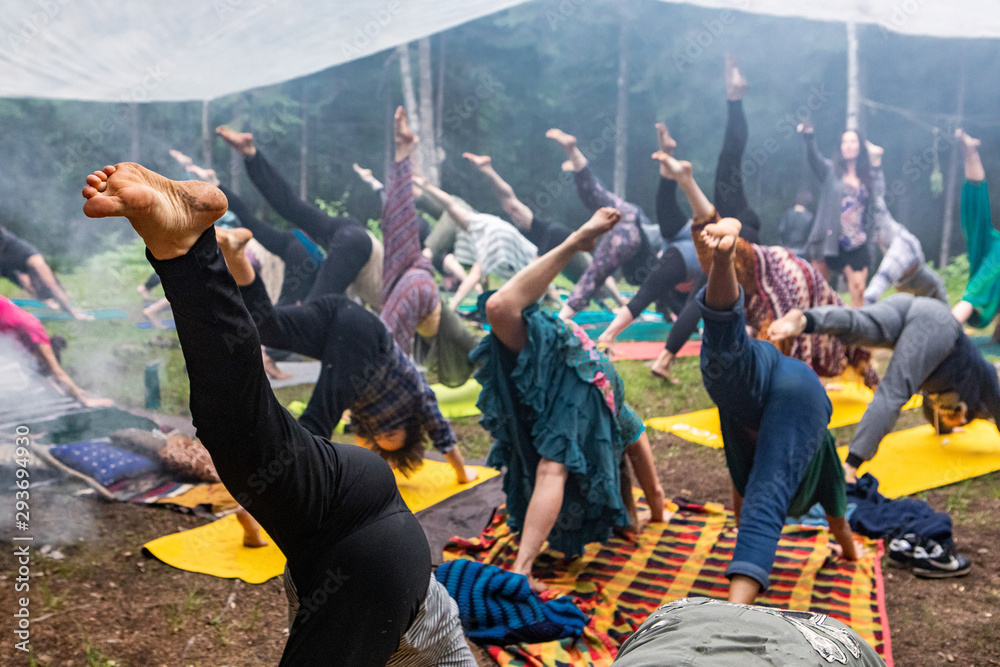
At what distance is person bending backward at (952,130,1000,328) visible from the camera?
252 inches

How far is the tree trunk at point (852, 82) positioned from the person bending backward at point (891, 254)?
289 mm

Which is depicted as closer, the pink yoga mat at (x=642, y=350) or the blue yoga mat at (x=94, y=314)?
the blue yoga mat at (x=94, y=314)

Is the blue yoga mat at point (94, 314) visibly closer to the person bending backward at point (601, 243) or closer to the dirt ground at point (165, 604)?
the dirt ground at point (165, 604)

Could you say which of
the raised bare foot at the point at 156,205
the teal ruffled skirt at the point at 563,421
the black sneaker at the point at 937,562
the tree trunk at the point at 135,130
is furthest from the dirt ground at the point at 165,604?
the tree trunk at the point at 135,130

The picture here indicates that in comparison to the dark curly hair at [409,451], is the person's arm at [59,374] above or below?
above

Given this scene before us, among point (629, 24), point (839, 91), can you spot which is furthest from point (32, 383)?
point (839, 91)

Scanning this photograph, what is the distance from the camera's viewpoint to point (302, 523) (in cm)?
153

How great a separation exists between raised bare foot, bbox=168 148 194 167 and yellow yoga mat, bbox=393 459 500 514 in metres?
2.50

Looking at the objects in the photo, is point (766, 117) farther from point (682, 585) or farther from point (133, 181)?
point (133, 181)

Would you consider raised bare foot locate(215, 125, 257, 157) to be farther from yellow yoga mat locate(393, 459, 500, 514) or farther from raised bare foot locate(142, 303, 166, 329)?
yellow yoga mat locate(393, 459, 500, 514)

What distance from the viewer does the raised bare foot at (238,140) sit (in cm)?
498

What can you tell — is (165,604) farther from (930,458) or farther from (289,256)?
(930,458)

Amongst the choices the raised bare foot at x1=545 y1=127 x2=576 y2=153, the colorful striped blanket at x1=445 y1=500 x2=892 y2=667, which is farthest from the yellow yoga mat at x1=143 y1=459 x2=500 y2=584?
the raised bare foot at x1=545 y1=127 x2=576 y2=153

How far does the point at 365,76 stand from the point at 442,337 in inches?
83.0
